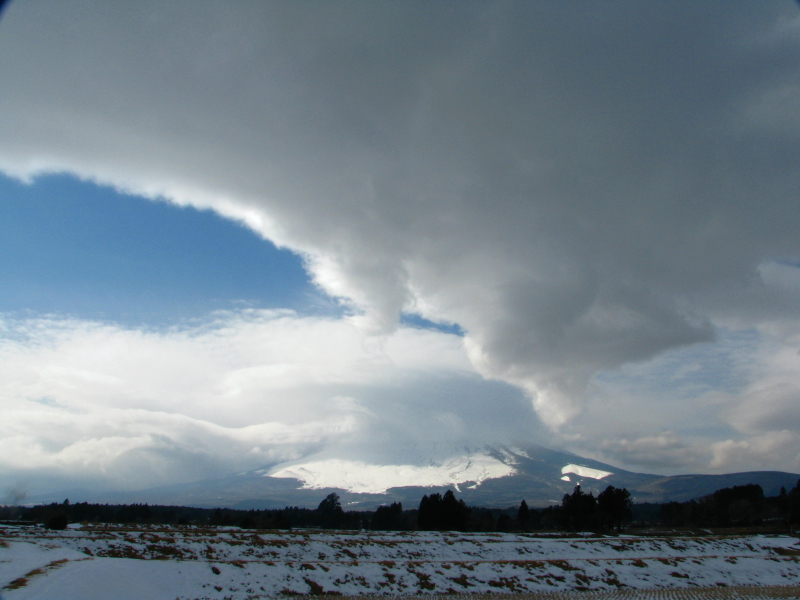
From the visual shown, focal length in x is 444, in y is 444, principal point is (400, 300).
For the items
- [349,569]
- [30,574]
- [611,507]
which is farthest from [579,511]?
[30,574]

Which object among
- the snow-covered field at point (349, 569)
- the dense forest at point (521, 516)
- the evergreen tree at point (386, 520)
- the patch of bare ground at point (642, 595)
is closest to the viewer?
the snow-covered field at point (349, 569)

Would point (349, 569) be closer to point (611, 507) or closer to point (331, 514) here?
point (611, 507)

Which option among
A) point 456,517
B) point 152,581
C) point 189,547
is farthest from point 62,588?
point 456,517

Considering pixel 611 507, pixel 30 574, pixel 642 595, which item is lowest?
pixel 642 595

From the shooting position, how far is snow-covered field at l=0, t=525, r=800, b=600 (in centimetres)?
2633

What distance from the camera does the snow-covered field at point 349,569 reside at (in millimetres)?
26328

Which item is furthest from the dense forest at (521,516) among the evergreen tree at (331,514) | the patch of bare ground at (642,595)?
the patch of bare ground at (642,595)

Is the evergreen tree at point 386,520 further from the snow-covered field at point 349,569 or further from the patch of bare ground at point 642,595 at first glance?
the patch of bare ground at point 642,595

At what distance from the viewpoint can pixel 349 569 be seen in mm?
34219

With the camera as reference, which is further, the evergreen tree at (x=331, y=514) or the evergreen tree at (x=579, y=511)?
the evergreen tree at (x=331, y=514)

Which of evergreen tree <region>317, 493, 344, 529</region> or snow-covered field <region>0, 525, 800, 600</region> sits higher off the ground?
snow-covered field <region>0, 525, 800, 600</region>

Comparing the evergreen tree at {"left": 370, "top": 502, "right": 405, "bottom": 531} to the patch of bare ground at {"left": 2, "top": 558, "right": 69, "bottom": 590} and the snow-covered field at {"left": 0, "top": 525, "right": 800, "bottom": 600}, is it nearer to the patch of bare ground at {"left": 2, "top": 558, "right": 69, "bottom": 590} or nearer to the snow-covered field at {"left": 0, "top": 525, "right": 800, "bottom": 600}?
the snow-covered field at {"left": 0, "top": 525, "right": 800, "bottom": 600}

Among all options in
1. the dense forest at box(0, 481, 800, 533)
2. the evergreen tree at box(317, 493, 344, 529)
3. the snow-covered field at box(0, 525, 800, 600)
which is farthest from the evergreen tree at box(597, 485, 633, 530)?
the evergreen tree at box(317, 493, 344, 529)

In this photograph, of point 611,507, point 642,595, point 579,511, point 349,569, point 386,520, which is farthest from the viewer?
point 386,520
